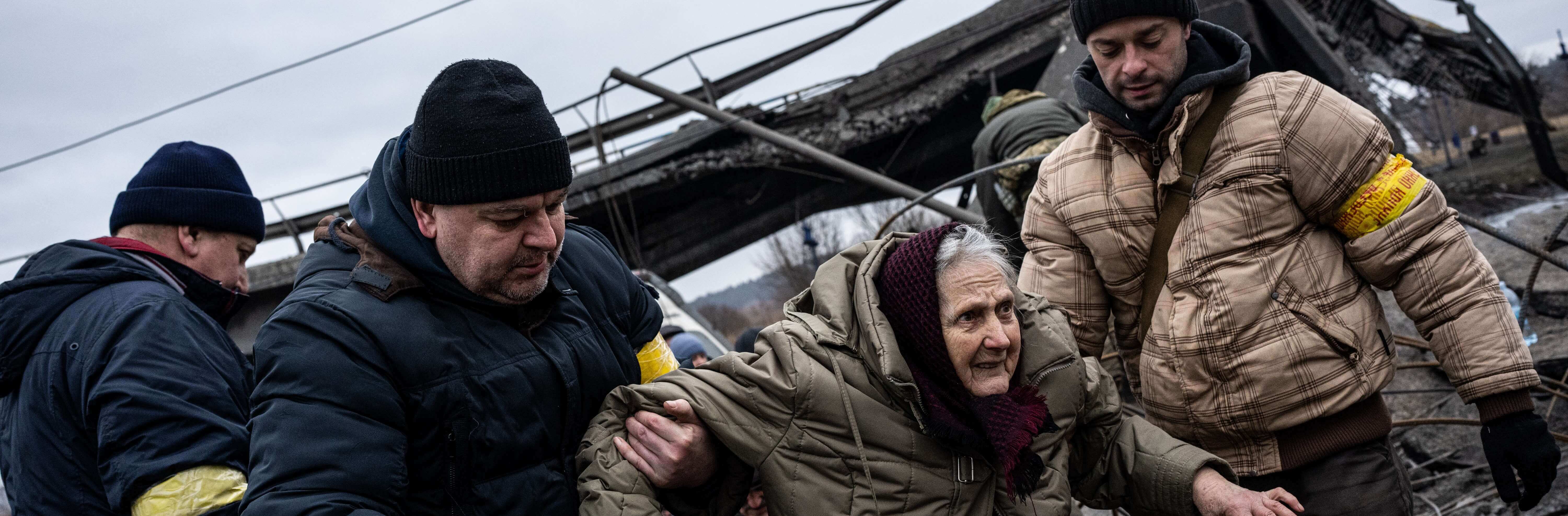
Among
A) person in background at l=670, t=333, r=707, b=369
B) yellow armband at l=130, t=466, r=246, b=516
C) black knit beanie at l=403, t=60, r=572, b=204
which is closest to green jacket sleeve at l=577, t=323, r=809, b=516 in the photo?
black knit beanie at l=403, t=60, r=572, b=204

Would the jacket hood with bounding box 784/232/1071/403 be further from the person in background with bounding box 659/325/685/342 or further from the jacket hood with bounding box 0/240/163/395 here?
the person in background with bounding box 659/325/685/342

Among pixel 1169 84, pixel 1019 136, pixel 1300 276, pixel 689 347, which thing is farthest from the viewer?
pixel 689 347

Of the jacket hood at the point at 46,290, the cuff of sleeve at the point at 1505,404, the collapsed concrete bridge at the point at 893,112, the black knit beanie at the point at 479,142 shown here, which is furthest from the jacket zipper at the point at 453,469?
the collapsed concrete bridge at the point at 893,112

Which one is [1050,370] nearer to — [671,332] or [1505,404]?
[1505,404]

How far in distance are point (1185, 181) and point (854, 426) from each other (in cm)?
103

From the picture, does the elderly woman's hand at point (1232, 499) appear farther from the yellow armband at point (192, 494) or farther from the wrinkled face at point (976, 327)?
the yellow armband at point (192, 494)

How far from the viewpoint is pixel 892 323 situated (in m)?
2.33

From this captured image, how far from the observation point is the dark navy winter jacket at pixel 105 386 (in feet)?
6.92

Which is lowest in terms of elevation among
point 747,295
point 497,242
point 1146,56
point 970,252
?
point 747,295

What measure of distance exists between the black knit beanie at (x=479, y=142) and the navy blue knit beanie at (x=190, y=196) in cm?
130

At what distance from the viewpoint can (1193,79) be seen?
7.55 feet

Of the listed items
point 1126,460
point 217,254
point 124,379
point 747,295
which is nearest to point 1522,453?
point 1126,460

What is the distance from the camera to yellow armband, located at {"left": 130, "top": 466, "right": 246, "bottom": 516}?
→ 6.74ft

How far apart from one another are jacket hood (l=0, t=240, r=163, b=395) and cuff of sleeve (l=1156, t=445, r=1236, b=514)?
264 cm
